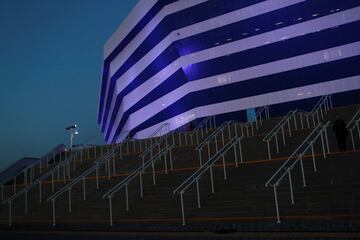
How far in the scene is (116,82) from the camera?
57.8m

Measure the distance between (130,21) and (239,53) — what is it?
17625 mm

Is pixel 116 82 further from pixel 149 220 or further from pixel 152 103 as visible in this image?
pixel 149 220

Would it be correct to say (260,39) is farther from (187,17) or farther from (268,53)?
(187,17)

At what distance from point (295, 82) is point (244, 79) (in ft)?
15.7

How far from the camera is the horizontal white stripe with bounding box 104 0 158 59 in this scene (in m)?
46.5

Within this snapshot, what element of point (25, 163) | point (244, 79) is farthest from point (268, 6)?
point (25, 163)

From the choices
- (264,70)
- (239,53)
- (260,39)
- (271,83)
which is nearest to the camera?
(271,83)

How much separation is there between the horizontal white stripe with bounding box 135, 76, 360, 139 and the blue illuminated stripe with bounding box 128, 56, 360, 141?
14.6 inches

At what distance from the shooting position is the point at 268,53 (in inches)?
1470

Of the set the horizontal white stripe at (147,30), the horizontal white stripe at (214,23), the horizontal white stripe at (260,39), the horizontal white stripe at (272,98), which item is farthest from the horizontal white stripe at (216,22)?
the horizontal white stripe at (272,98)

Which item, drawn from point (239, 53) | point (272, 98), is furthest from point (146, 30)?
point (272, 98)

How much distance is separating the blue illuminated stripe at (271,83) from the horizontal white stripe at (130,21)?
40.0 feet

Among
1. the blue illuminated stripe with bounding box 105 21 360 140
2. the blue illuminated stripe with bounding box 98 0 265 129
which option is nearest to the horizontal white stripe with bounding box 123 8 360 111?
the blue illuminated stripe with bounding box 105 21 360 140

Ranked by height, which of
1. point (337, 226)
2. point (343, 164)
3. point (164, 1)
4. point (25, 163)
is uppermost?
point (164, 1)
